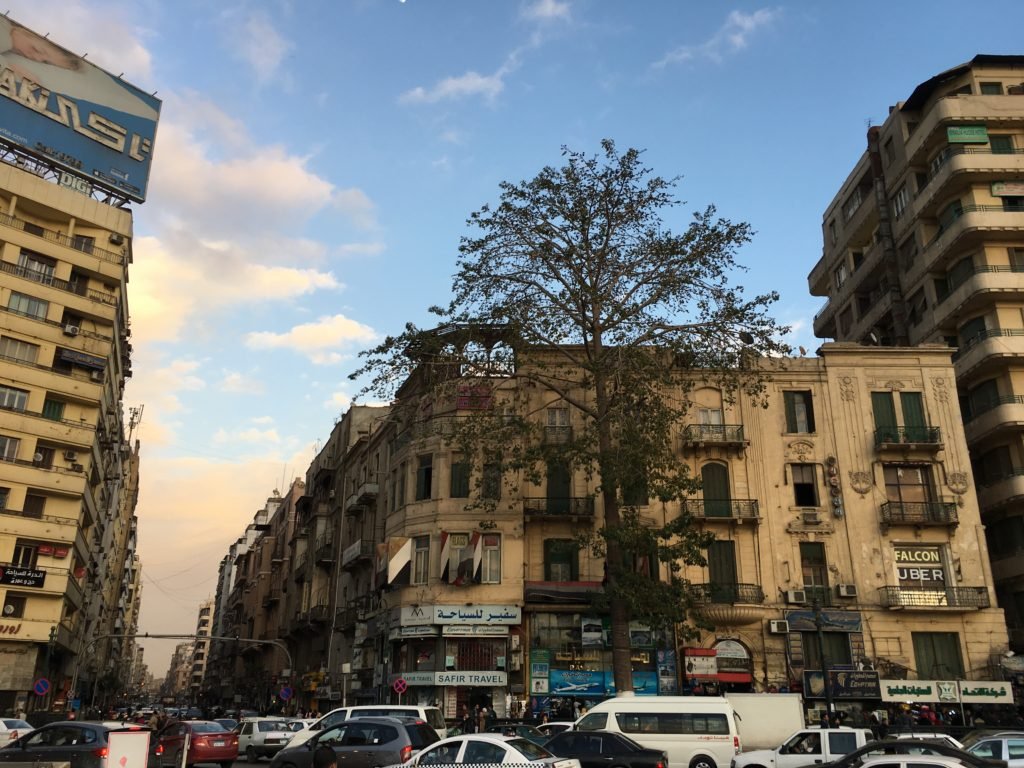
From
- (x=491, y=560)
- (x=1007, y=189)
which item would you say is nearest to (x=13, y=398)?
(x=491, y=560)

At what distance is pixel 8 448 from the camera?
133ft

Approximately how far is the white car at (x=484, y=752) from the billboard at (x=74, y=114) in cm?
4255

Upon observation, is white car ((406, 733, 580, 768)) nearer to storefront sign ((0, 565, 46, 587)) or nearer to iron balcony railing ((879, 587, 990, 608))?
iron balcony railing ((879, 587, 990, 608))

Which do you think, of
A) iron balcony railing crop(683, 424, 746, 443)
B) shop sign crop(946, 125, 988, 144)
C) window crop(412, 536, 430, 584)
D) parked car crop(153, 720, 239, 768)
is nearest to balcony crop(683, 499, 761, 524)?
iron balcony railing crop(683, 424, 746, 443)

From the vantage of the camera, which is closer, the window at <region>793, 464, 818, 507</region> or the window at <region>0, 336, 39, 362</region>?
the window at <region>793, 464, 818, 507</region>

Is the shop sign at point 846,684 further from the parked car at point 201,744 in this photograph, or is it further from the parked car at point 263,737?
the parked car at point 201,744

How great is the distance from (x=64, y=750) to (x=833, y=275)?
54.2 m

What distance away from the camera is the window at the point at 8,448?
40.4 meters

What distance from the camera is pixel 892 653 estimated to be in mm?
33625

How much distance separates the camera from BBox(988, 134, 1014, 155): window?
43.2m

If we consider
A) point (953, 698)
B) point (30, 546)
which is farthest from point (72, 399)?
point (953, 698)

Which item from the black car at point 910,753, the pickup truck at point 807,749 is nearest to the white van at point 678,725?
the pickup truck at point 807,749

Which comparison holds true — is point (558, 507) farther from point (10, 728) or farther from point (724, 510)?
point (10, 728)

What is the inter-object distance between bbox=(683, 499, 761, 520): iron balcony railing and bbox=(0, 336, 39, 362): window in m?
33.1
